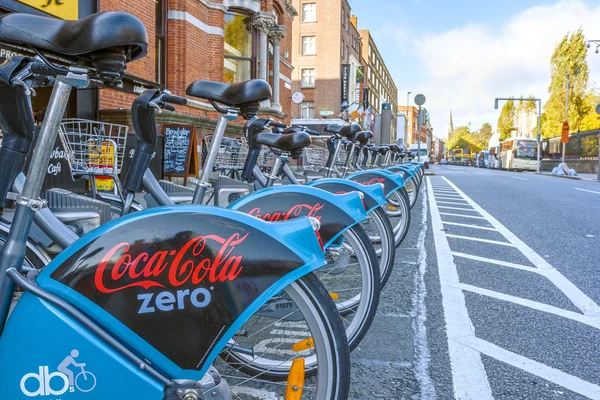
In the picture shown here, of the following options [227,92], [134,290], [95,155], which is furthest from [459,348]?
[95,155]

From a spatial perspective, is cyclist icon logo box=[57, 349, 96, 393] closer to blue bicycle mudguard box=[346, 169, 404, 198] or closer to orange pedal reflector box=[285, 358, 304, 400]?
orange pedal reflector box=[285, 358, 304, 400]

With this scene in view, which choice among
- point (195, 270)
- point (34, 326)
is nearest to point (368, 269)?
point (195, 270)

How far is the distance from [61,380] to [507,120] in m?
99.4

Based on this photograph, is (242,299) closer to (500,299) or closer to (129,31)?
(129,31)

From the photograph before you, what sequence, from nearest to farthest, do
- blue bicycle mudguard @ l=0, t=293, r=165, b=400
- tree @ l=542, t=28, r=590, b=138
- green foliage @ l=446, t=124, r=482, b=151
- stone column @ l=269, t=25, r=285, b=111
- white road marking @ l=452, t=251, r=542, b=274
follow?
1. blue bicycle mudguard @ l=0, t=293, r=165, b=400
2. white road marking @ l=452, t=251, r=542, b=274
3. stone column @ l=269, t=25, r=285, b=111
4. tree @ l=542, t=28, r=590, b=138
5. green foliage @ l=446, t=124, r=482, b=151

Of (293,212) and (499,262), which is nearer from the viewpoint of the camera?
(293,212)

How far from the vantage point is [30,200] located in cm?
131

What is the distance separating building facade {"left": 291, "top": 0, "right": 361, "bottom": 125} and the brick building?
24.5m

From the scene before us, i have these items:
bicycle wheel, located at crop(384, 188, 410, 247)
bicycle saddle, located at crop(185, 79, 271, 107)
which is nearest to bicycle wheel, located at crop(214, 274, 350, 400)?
bicycle saddle, located at crop(185, 79, 271, 107)

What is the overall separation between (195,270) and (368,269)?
1.28 m

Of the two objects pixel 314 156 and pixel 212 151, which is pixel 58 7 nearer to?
pixel 314 156

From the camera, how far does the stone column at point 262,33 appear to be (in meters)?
15.1

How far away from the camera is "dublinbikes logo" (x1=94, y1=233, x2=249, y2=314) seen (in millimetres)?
1307

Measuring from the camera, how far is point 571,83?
47469 millimetres
